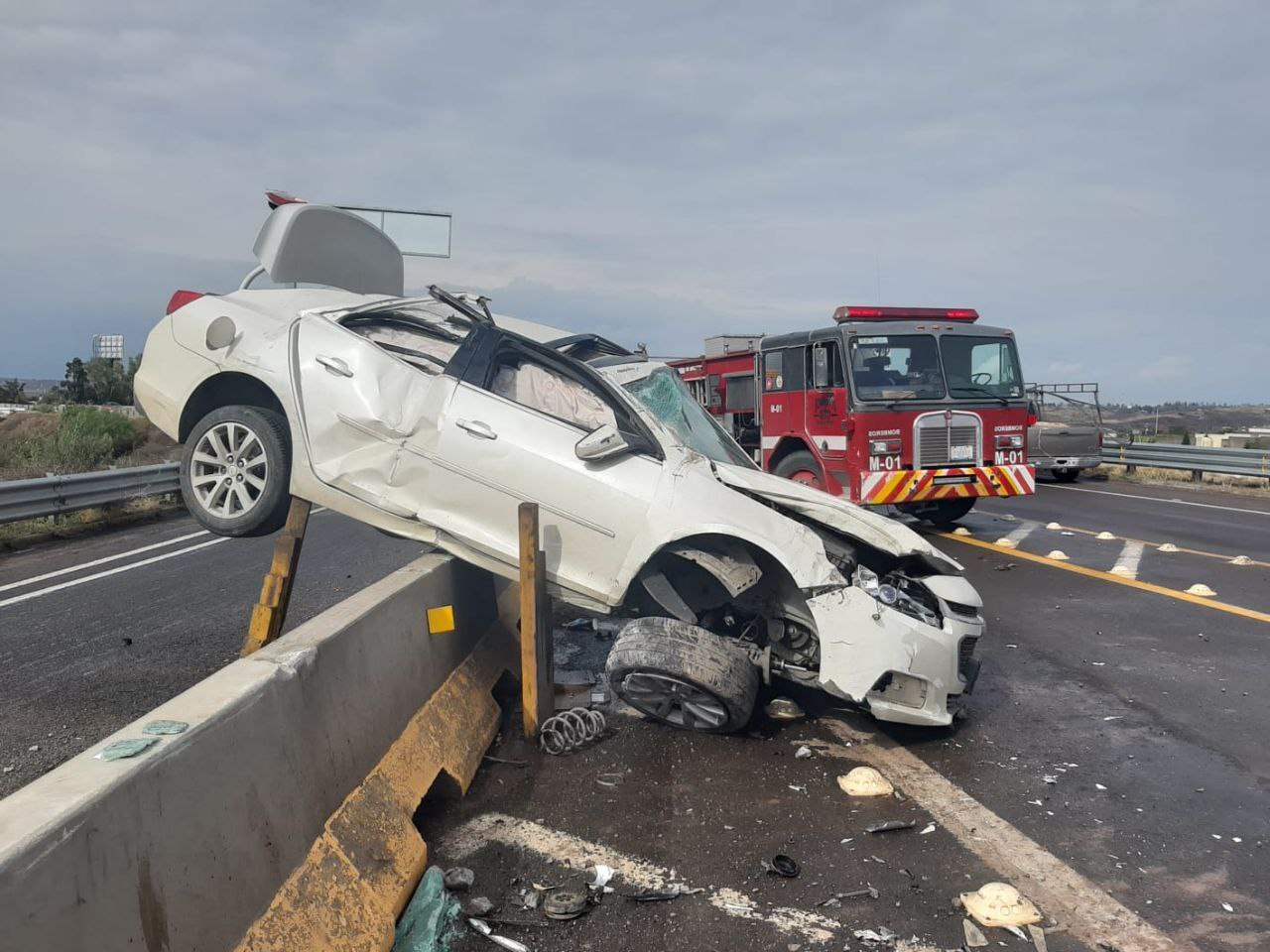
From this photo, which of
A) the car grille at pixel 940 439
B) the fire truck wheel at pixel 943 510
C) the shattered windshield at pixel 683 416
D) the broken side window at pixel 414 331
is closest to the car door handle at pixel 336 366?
the broken side window at pixel 414 331

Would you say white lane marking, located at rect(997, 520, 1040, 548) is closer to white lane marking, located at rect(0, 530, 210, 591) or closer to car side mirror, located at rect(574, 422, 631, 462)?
car side mirror, located at rect(574, 422, 631, 462)

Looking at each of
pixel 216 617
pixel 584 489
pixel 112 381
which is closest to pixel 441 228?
pixel 216 617

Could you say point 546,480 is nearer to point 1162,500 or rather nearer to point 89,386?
point 1162,500

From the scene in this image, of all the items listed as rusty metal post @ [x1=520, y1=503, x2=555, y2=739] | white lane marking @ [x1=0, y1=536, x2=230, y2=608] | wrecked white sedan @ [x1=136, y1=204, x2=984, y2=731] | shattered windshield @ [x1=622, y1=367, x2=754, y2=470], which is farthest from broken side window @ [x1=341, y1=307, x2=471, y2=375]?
white lane marking @ [x1=0, y1=536, x2=230, y2=608]

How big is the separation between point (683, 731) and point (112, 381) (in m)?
48.7

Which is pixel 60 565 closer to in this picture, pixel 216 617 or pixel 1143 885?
pixel 216 617

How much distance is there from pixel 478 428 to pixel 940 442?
6957 millimetres

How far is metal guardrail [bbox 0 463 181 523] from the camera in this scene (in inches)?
447

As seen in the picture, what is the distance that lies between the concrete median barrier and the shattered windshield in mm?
1843

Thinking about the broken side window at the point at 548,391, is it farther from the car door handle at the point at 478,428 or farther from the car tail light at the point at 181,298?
the car tail light at the point at 181,298

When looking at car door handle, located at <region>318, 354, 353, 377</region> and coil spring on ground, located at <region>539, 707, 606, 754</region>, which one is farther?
car door handle, located at <region>318, 354, 353, 377</region>

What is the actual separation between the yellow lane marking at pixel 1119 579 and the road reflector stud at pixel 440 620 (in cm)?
596

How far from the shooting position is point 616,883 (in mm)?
3396

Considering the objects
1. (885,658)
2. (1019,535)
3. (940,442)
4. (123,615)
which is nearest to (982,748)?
(885,658)
